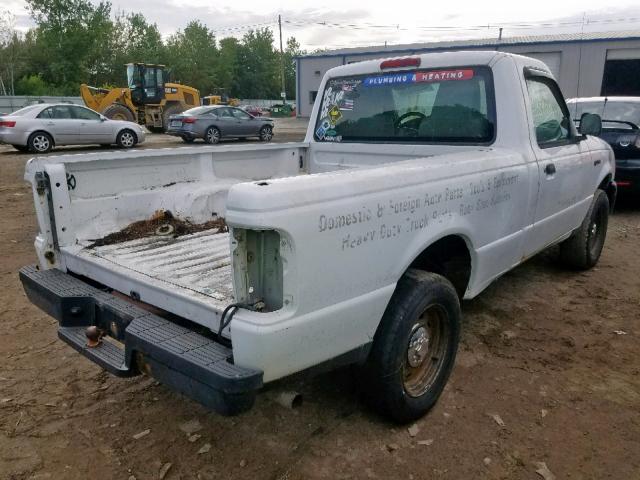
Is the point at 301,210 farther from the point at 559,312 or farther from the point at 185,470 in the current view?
the point at 559,312

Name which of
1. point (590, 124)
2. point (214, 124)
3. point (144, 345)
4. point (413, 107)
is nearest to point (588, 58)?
point (214, 124)

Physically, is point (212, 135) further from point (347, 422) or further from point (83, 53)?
point (83, 53)

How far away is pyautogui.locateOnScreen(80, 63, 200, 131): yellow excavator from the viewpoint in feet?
74.6

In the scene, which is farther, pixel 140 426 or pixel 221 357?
pixel 140 426

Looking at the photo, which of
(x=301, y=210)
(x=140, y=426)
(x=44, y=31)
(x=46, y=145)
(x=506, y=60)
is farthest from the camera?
(x=44, y=31)

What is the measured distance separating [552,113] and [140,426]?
3.77 m

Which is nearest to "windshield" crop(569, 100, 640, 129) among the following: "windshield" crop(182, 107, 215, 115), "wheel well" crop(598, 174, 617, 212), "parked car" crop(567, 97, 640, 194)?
"parked car" crop(567, 97, 640, 194)

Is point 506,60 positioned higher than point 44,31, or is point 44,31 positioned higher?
point 44,31

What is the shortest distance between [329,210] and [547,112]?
284cm

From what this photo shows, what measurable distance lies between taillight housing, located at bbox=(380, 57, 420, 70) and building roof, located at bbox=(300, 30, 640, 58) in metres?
29.6

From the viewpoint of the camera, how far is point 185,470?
2.56m

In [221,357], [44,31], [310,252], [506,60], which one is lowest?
[221,357]

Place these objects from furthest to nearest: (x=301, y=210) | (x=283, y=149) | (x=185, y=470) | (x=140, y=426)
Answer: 1. (x=283, y=149)
2. (x=140, y=426)
3. (x=185, y=470)
4. (x=301, y=210)

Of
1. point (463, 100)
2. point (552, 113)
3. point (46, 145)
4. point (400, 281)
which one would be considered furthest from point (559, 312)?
point (46, 145)
